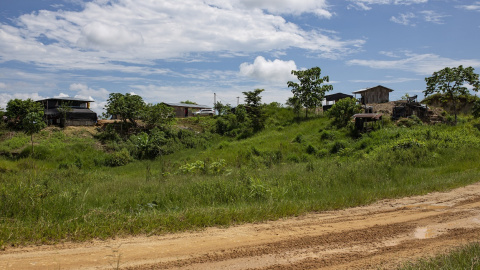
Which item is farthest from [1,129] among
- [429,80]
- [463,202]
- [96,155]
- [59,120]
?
[429,80]

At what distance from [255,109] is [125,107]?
14935mm

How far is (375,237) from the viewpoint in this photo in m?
6.26

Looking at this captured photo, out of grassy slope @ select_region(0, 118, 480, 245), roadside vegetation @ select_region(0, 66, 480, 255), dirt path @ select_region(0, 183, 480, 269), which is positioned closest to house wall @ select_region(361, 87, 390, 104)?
roadside vegetation @ select_region(0, 66, 480, 255)

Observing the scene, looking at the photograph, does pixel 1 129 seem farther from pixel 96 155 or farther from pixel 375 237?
pixel 375 237

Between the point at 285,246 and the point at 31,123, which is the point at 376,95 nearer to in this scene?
the point at 31,123

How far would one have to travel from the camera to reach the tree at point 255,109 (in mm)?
39781

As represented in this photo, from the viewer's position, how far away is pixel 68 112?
36969mm

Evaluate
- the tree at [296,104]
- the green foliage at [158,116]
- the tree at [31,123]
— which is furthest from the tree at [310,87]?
the tree at [31,123]

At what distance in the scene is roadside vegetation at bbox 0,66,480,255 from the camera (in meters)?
7.20

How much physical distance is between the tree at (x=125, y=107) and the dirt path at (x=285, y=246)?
104ft

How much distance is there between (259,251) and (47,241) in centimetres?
372

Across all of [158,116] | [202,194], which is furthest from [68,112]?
[202,194]

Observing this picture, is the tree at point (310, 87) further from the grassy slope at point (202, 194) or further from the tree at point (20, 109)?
the tree at point (20, 109)

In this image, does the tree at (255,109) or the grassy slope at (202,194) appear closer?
the grassy slope at (202,194)
